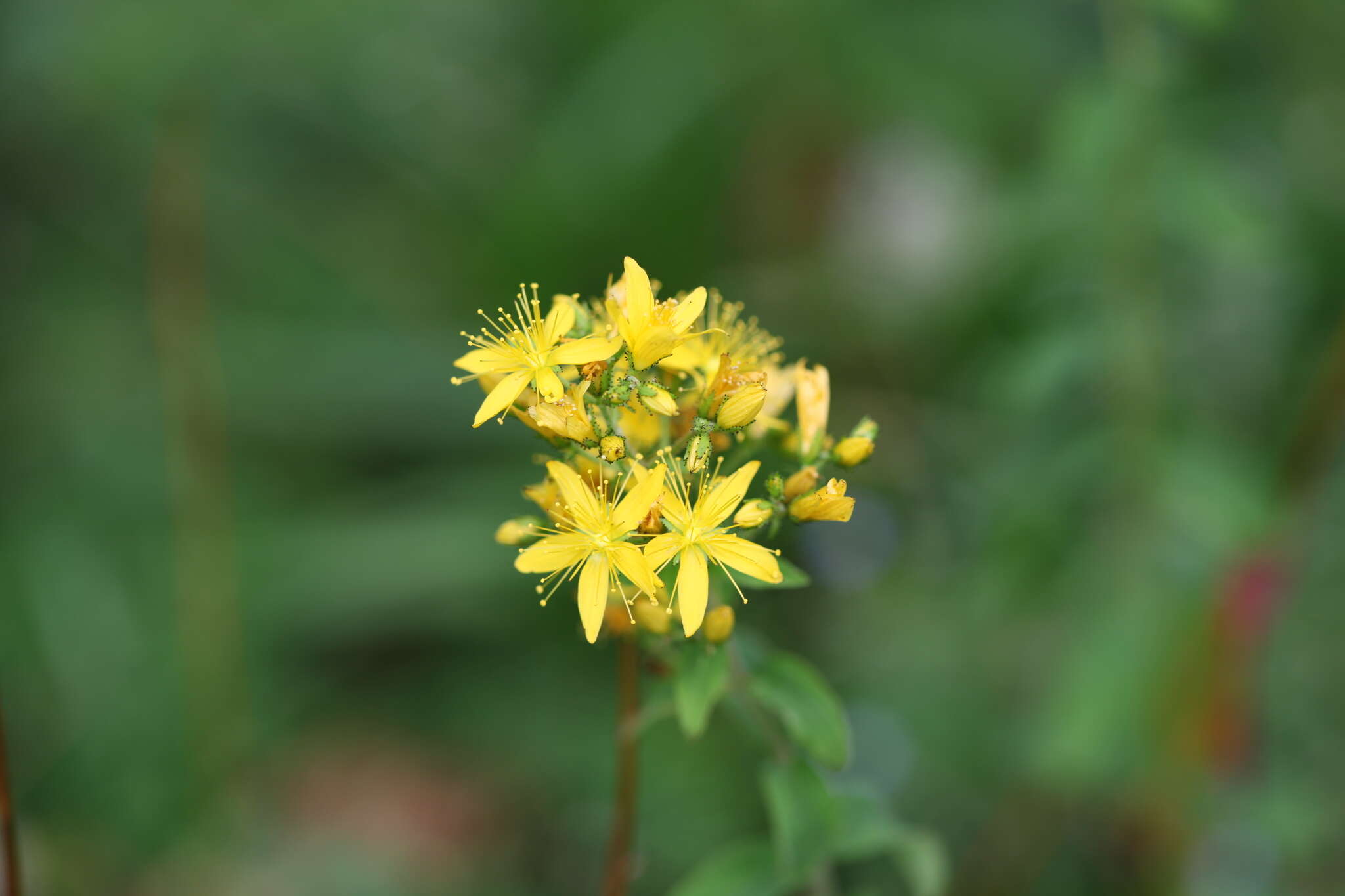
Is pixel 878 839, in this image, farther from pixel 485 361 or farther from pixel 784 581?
pixel 485 361

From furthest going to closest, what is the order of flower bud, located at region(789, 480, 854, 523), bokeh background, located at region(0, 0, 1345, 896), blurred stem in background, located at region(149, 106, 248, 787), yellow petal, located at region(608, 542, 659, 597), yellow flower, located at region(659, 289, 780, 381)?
blurred stem in background, located at region(149, 106, 248, 787), bokeh background, located at region(0, 0, 1345, 896), yellow flower, located at region(659, 289, 780, 381), flower bud, located at region(789, 480, 854, 523), yellow petal, located at region(608, 542, 659, 597)

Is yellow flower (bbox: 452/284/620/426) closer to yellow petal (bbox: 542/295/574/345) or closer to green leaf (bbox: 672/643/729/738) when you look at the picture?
yellow petal (bbox: 542/295/574/345)

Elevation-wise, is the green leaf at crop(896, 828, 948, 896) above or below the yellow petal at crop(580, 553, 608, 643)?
below

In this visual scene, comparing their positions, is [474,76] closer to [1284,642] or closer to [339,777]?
[339,777]

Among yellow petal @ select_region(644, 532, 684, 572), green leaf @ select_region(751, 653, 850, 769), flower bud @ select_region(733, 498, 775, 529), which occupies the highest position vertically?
flower bud @ select_region(733, 498, 775, 529)

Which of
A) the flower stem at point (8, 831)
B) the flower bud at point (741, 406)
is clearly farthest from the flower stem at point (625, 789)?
the flower stem at point (8, 831)

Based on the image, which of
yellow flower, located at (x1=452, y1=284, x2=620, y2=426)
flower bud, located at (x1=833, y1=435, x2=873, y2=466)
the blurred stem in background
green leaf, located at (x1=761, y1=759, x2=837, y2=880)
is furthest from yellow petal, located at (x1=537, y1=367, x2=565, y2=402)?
the blurred stem in background
